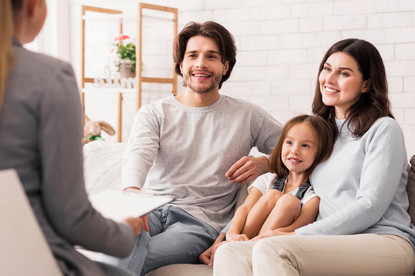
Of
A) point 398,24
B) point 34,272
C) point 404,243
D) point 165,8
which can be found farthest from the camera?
point 165,8

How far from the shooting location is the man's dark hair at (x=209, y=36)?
2398mm

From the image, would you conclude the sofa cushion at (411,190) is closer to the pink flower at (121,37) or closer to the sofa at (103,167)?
the sofa at (103,167)

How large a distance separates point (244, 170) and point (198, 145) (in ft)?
0.74

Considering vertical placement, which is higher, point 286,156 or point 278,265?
point 286,156

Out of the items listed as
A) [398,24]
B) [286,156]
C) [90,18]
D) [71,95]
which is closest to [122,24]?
[90,18]

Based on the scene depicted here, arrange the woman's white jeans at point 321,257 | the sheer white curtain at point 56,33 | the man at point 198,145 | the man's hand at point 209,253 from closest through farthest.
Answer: the woman's white jeans at point 321,257, the man's hand at point 209,253, the man at point 198,145, the sheer white curtain at point 56,33

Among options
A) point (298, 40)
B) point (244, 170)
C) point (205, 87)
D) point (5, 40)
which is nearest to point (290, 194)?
point (244, 170)

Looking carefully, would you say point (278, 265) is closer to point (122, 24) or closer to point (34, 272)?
point (34, 272)

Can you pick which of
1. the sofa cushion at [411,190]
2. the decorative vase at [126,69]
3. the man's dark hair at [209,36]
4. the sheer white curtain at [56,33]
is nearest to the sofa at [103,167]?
the sofa cushion at [411,190]

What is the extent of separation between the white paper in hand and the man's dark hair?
1430mm

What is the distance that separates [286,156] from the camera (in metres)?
2.13

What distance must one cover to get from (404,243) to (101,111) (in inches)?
121

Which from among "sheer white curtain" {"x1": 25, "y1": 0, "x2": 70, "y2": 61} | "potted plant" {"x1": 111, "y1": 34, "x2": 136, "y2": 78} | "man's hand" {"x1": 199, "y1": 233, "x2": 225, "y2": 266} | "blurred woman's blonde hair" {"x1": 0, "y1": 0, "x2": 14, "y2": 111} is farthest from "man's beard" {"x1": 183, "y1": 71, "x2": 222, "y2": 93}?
"sheer white curtain" {"x1": 25, "y1": 0, "x2": 70, "y2": 61}

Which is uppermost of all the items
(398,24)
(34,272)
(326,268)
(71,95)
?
(398,24)
